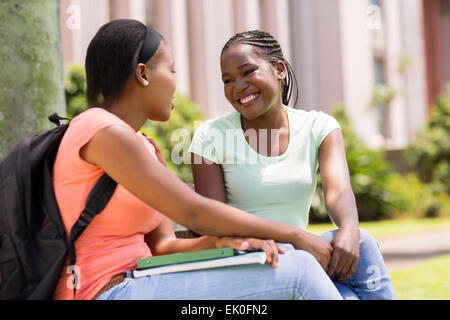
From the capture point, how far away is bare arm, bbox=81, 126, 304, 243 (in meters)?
2.01

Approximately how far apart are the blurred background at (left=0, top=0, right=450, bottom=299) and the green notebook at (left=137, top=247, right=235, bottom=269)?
132 centimetres

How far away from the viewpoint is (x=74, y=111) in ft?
32.4

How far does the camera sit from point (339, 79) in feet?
63.3

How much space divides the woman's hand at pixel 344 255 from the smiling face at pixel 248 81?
2.64ft

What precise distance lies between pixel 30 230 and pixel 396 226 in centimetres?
1215

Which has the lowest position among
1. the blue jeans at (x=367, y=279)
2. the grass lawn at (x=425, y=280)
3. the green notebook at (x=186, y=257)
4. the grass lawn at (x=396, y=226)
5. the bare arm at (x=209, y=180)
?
the grass lawn at (x=396, y=226)

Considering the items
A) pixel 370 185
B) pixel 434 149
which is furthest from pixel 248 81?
pixel 434 149

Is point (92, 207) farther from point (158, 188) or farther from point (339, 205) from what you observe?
point (339, 205)

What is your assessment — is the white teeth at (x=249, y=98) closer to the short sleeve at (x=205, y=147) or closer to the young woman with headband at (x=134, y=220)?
the short sleeve at (x=205, y=147)

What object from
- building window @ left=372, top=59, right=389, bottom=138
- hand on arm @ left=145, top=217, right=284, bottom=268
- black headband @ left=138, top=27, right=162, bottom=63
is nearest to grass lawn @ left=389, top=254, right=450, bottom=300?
hand on arm @ left=145, top=217, right=284, bottom=268

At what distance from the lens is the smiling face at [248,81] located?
2920mm

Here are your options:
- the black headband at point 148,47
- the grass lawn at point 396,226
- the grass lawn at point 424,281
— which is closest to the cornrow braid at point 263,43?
the black headband at point 148,47
